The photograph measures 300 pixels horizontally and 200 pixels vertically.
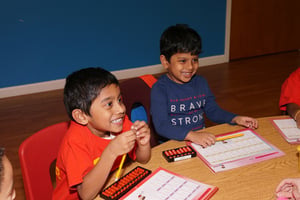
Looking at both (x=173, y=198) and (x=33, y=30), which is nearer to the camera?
(x=173, y=198)

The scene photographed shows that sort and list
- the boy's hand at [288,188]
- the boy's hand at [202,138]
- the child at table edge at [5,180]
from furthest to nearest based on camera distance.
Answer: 1. the boy's hand at [202,138]
2. the boy's hand at [288,188]
3. the child at table edge at [5,180]

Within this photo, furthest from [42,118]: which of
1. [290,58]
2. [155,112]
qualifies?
[290,58]

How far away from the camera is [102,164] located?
938 millimetres

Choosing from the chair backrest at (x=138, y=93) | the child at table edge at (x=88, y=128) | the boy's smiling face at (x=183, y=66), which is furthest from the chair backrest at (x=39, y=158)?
the boy's smiling face at (x=183, y=66)

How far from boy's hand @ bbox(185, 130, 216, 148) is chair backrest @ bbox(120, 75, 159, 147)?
1.30ft

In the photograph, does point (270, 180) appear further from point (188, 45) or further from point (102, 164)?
point (188, 45)

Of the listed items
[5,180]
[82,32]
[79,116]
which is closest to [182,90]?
[79,116]

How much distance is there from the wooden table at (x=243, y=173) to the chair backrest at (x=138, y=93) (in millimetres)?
399

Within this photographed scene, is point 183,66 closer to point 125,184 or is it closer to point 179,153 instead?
point 179,153

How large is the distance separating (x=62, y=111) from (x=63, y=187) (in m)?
2.25

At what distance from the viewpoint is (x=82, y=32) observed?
12.3 ft

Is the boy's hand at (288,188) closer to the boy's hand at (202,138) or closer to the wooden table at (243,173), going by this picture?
the wooden table at (243,173)

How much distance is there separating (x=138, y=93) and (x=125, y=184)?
684 millimetres

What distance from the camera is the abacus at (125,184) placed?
877 millimetres
